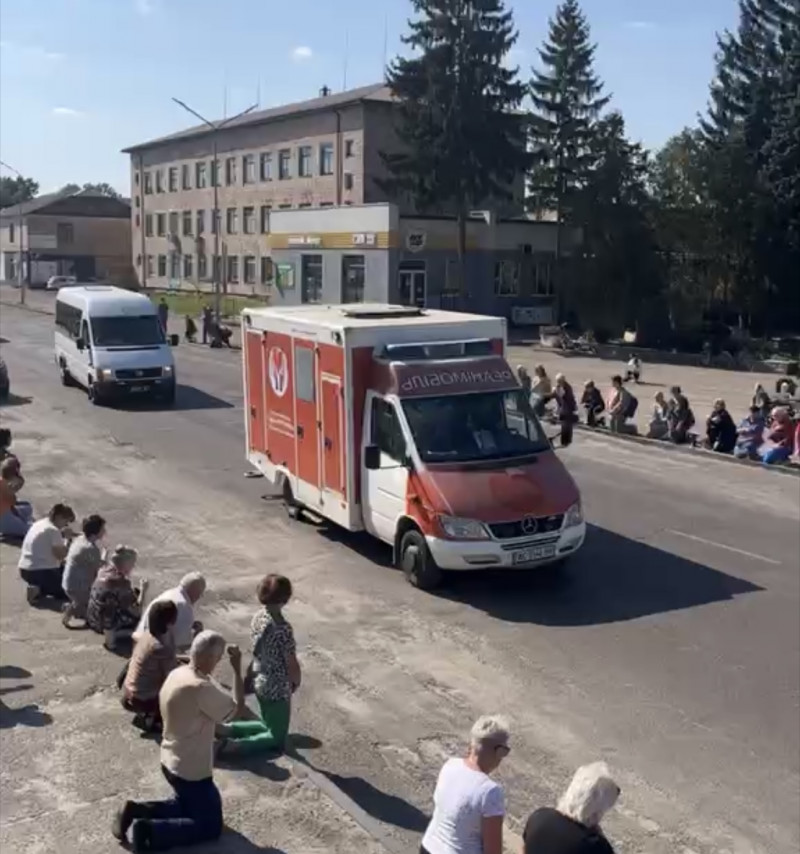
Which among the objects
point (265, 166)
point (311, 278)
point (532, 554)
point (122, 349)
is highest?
point (265, 166)

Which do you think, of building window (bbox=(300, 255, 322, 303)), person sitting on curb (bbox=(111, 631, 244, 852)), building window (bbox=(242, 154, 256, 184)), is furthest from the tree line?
person sitting on curb (bbox=(111, 631, 244, 852))

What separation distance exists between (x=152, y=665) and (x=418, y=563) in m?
5.26

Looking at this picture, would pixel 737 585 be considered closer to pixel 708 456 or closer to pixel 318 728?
pixel 318 728

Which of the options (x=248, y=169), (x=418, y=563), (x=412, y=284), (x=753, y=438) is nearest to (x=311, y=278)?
(x=412, y=284)

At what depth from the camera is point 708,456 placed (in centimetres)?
2356

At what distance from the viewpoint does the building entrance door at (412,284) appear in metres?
54.0

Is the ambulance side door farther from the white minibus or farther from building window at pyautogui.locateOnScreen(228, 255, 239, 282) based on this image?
building window at pyautogui.locateOnScreen(228, 255, 239, 282)

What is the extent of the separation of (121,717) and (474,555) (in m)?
4.83

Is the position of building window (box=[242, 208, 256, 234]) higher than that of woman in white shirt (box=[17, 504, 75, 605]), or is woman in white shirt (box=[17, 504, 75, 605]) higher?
building window (box=[242, 208, 256, 234])

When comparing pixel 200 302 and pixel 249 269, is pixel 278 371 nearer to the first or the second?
pixel 200 302

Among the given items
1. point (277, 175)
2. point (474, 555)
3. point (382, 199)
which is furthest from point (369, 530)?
point (277, 175)

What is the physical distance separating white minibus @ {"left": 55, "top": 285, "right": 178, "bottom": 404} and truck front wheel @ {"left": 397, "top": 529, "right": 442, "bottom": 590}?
53.6ft

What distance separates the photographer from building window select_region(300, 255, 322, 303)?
57.4m

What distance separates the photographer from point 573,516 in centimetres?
1373
